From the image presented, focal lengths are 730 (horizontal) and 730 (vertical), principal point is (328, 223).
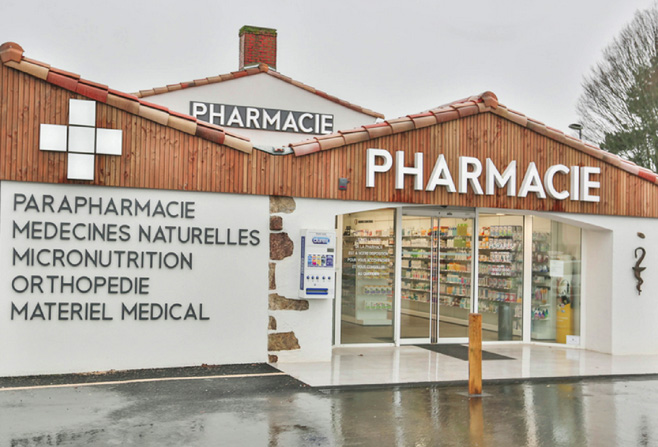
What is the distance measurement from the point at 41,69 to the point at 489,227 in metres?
8.85

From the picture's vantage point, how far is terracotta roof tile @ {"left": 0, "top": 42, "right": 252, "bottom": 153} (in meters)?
10.1

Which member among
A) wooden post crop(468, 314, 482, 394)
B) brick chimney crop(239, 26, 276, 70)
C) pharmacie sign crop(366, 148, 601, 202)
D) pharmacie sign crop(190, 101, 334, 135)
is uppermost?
brick chimney crop(239, 26, 276, 70)

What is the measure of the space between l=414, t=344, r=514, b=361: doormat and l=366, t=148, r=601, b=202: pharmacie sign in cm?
287

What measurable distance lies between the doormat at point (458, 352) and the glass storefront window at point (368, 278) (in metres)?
0.86

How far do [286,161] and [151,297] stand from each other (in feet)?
9.69

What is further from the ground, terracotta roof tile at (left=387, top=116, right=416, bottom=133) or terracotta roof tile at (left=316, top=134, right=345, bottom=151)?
terracotta roof tile at (left=387, top=116, right=416, bottom=133)

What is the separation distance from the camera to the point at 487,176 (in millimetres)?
13094

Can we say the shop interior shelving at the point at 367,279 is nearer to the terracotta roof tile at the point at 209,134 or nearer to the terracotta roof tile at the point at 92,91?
the terracotta roof tile at the point at 209,134

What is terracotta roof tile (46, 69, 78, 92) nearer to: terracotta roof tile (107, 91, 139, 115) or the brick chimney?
terracotta roof tile (107, 91, 139, 115)

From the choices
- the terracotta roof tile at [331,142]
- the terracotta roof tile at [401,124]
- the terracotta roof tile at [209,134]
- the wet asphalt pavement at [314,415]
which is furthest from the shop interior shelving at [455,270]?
the terracotta roof tile at [209,134]

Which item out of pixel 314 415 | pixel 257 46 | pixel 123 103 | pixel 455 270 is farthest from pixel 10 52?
pixel 257 46

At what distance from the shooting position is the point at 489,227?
48.3 feet

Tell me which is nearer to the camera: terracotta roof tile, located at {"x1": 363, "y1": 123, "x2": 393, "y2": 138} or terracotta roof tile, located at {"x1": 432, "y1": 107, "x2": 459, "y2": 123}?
terracotta roof tile, located at {"x1": 363, "y1": 123, "x2": 393, "y2": 138}

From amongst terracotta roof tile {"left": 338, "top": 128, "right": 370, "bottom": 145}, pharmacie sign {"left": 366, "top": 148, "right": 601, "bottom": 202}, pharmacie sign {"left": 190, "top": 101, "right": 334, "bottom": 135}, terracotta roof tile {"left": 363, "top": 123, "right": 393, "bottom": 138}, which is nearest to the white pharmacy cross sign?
terracotta roof tile {"left": 338, "top": 128, "right": 370, "bottom": 145}
